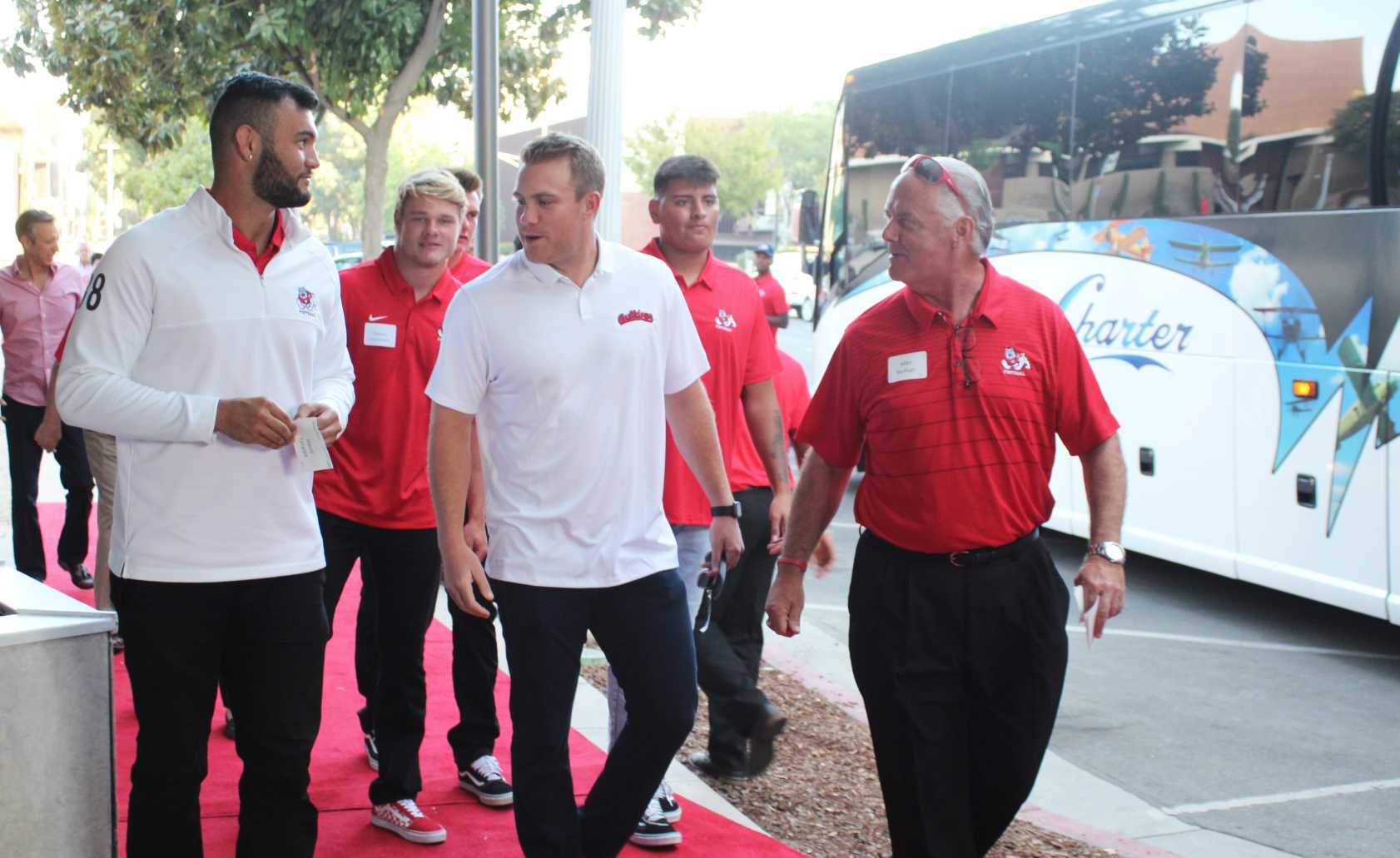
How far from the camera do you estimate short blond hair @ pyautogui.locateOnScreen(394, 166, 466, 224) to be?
15.8ft

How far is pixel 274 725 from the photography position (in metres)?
3.52

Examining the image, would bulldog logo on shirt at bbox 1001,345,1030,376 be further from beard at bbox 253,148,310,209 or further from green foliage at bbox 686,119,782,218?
green foliage at bbox 686,119,782,218

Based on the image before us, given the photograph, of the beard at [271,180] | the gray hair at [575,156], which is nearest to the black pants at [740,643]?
the gray hair at [575,156]

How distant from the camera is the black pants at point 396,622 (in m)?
4.68

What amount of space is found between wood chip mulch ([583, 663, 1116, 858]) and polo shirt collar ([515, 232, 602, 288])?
1974 mm

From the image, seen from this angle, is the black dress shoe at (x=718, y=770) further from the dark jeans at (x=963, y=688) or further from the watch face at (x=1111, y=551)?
the watch face at (x=1111, y=551)

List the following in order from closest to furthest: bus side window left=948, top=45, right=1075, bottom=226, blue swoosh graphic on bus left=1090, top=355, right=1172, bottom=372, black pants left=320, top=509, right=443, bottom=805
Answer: black pants left=320, top=509, right=443, bottom=805 → blue swoosh graphic on bus left=1090, top=355, right=1172, bottom=372 → bus side window left=948, top=45, right=1075, bottom=226

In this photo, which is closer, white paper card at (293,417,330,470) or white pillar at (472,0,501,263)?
white paper card at (293,417,330,470)

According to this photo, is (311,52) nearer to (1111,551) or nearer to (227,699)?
(227,699)

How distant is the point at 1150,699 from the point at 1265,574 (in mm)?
1793

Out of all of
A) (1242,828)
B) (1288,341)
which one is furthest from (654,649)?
(1288,341)

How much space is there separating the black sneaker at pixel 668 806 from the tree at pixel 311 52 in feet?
36.3

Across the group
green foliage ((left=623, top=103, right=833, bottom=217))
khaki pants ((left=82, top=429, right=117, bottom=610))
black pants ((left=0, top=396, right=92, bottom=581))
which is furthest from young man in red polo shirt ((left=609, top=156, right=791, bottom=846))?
green foliage ((left=623, top=103, right=833, bottom=217))

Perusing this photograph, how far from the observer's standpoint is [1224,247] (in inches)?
344
